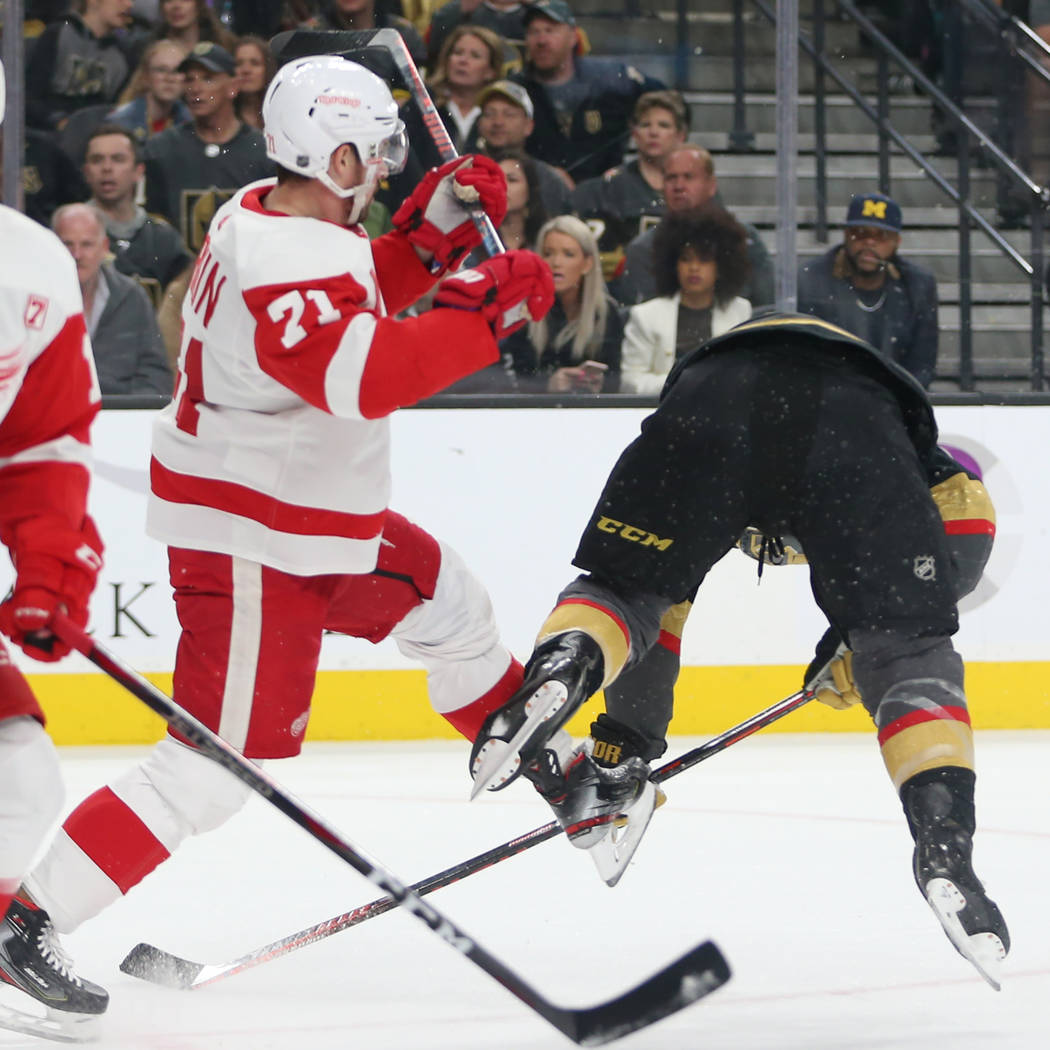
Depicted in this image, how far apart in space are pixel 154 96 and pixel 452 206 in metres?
2.29

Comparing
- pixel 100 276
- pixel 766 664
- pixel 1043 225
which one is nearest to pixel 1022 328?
pixel 1043 225

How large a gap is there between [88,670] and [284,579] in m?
2.22

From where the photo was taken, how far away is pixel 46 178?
449 centimetres

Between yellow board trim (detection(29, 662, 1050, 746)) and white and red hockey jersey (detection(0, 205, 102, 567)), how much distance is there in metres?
2.61

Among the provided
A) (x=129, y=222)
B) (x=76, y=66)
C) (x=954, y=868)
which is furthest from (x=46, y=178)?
(x=954, y=868)

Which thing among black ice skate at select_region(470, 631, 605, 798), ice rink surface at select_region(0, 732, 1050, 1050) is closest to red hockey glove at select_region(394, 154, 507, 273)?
black ice skate at select_region(470, 631, 605, 798)

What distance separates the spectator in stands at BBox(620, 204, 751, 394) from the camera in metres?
4.55

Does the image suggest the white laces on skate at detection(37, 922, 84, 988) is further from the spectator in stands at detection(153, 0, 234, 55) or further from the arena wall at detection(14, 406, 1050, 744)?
the spectator in stands at detection(153, 0, 234, 55)

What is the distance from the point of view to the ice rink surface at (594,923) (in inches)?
85.3

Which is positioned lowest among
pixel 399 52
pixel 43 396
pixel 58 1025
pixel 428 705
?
pixel 428 705

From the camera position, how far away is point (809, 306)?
4.56 m

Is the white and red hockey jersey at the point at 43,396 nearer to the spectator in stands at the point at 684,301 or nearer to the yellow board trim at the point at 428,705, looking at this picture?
the yellow board trim at the point at 428,705

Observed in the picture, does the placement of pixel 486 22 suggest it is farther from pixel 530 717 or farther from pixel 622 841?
pixel 530 717

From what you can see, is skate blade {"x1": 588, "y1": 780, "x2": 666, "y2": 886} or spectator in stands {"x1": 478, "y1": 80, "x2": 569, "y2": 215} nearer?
skate blade {"x1": 588, "y1": 780, "x2": 666, "y2": 886}
